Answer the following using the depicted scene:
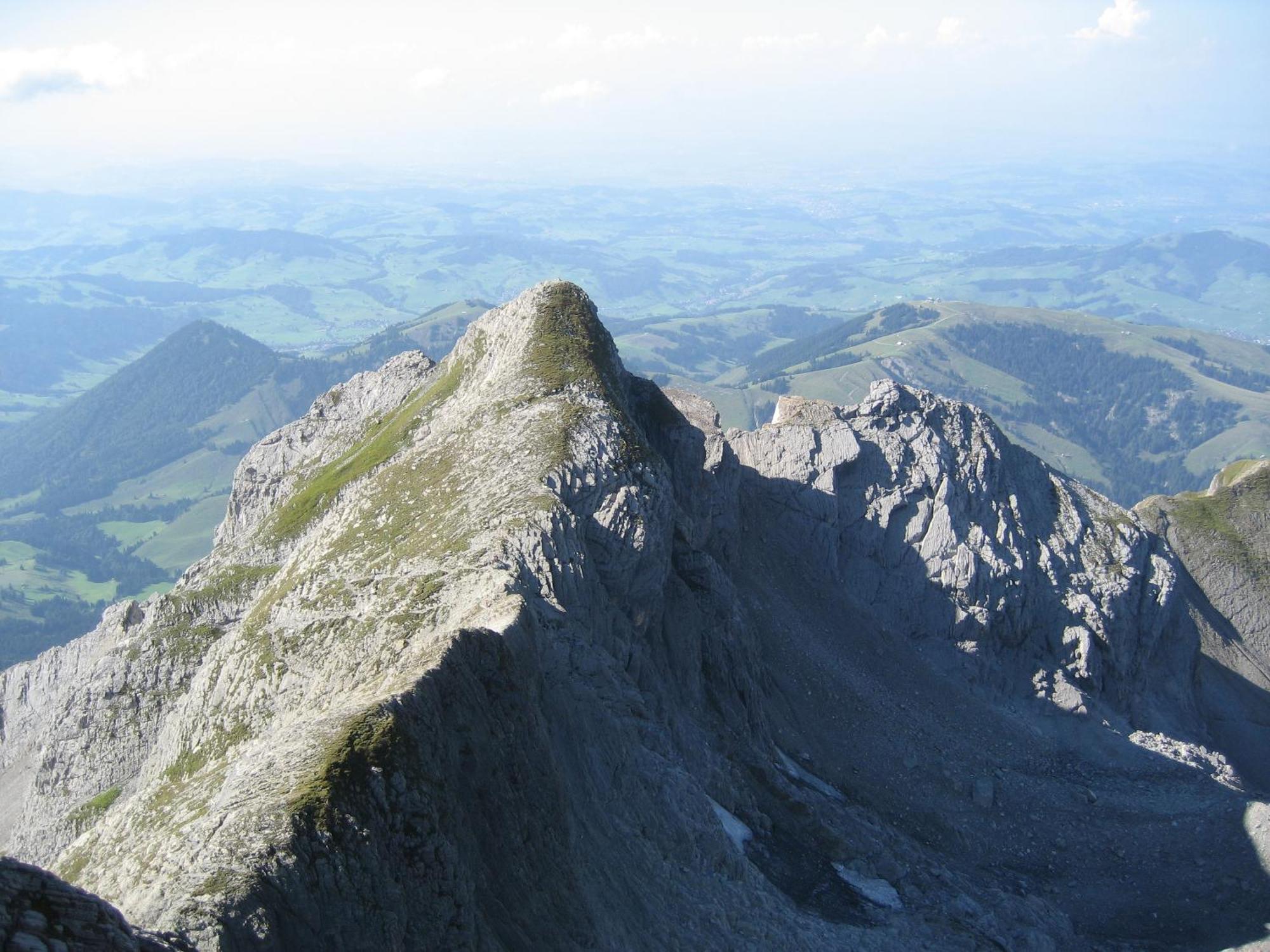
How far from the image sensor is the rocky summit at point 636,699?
72.4 feet

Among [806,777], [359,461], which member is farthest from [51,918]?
[359,461]

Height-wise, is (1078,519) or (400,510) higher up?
(400,510)

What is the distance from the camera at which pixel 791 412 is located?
8075cm

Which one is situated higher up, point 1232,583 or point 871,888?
point 871,888

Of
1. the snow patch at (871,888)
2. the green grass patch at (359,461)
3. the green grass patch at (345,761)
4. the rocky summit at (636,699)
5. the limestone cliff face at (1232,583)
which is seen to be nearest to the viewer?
the green grass patch at (345,761)

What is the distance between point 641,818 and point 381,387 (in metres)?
45.6

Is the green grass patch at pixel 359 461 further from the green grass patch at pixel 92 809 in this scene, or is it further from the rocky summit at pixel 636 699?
the green grass patch at pixel 92 809

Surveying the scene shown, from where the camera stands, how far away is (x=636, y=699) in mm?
37125

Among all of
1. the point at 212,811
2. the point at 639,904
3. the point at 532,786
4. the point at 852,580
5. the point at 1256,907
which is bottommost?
the point at 1256,907

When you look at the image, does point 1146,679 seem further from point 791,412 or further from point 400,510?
point 400,510

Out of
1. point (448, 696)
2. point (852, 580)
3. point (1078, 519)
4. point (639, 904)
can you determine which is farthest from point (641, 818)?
point (1078, 519)

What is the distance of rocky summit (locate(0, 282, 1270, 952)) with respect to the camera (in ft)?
72.4

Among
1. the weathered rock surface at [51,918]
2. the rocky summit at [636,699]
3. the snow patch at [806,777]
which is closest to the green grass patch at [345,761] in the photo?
the rocky summit at [636,699]

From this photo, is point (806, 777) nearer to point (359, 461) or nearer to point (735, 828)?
point (735, 828)
